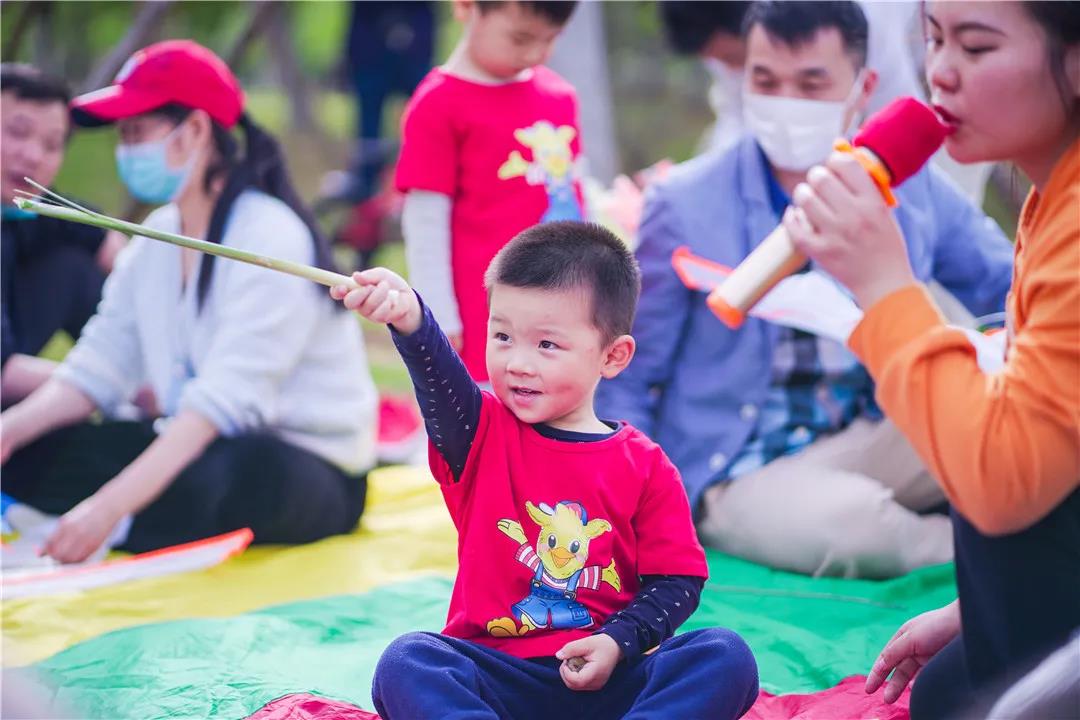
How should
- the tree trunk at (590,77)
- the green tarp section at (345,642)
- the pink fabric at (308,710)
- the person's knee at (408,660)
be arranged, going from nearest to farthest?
1. the person's knee at (408,660)
2. the pink fabric at (308,710)
3. the green tarp section at (345,642)
4. the tree trunk at (590,77)

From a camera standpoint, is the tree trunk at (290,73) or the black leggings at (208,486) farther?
the tree trunk at (290,73)

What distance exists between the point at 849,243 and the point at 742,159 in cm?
138

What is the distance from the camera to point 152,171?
2.73 m

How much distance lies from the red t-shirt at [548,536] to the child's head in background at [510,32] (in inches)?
52.4

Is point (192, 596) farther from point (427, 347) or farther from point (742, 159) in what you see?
point (742, 159)

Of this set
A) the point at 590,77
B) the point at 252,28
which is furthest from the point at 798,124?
the point at 252,28

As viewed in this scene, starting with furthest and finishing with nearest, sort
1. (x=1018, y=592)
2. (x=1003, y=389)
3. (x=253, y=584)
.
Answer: (x=253, y=584), (x=1018, y=592), (x=1003, y=389)

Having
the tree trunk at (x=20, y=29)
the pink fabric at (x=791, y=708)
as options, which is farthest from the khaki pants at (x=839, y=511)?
the tree trunk at (x=20, y=29)

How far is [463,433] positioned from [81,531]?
114cm

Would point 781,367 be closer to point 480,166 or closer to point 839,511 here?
point 839,511

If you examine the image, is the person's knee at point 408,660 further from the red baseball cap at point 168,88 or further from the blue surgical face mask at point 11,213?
the blue surgical face mask at point 11,213

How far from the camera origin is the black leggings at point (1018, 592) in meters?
1.43

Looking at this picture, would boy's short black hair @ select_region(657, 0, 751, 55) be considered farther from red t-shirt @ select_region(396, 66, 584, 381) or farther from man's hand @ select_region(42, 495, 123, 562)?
man's hand @ select_region(42, 495, 123, 562)

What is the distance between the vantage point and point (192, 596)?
248 centimetres
